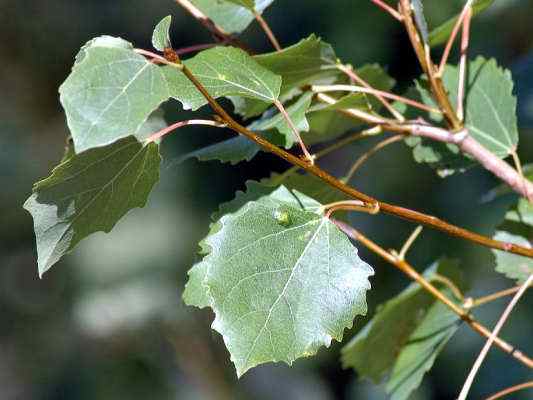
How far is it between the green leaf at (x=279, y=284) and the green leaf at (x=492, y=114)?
0.89 ft

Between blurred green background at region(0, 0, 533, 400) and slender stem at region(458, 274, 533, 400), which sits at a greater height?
slender stem at region(458, 274, 533, 400)

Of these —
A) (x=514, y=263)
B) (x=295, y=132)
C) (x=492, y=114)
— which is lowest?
(x=514, y=263)

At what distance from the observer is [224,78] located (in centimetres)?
69

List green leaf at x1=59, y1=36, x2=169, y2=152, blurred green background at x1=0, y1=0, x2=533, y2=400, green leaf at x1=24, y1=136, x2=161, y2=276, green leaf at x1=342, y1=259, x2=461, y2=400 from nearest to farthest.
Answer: green leaf at x1=59, y1=36, x2=169, y2=152
green leaf at x1=24, y1=136, x2=161, y2=276
green leaf at x1=342, y1=259, x2=461, y2=400
blurred green background at x1=0, y1=0, x2=533, y2=400

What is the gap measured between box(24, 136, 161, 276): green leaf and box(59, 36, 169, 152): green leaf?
99 millimetres

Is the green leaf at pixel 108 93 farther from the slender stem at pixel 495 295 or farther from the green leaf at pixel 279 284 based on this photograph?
the slender stem at pixel 495 295

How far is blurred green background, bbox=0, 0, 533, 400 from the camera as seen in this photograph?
83.2 inches

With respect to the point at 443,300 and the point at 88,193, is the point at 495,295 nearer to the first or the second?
the point at 443,300

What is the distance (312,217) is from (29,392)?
6.55 feet

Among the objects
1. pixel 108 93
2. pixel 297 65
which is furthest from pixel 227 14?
pixel 108 93

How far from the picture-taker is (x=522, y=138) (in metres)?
1.90

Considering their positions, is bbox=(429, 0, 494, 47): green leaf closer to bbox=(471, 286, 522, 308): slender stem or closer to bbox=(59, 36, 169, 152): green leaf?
bbox=(471, 286, 522, 308): slender stem

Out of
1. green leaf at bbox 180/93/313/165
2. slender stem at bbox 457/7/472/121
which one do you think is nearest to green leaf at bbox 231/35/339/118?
green leaf at bbox 180/93/313/165

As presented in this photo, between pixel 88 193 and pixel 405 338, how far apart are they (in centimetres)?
42
